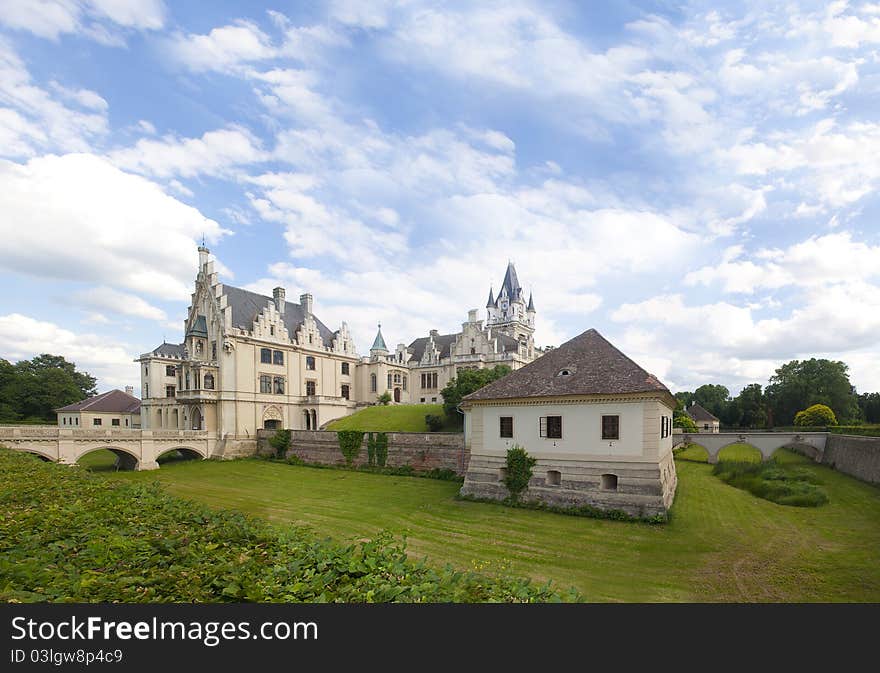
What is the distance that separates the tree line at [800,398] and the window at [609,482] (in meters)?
52.2

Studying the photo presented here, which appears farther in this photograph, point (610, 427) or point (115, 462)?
point (115, 462)

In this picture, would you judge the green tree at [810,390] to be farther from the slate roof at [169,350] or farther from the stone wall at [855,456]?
the slate roof at [169,350]

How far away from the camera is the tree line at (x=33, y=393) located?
69.6 m

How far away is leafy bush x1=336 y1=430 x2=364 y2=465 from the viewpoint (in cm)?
4136

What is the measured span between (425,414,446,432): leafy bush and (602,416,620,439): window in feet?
83.7

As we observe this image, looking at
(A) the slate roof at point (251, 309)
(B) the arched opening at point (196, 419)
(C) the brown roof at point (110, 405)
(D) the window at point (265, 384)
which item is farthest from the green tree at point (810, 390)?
(C) the brown roof at point (110, 405)

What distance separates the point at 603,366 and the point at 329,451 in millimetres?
28649

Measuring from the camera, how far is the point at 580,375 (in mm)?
26719

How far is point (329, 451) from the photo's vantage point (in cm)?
4366

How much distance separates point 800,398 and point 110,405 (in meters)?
117

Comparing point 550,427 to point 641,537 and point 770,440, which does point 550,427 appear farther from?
point 770,440

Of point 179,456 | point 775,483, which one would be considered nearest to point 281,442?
point 179,456

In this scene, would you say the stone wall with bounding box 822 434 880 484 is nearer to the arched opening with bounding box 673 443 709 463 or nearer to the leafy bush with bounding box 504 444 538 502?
the arched opening with bounding box 673 443 709 463

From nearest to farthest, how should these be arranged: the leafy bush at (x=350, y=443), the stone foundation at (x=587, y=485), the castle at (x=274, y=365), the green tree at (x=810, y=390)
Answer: the stone foundation at (x=587, y=485), the leafy bush at (x=350, y=443), the castle at (x=274, y=365), the green tree at (x=810, y=390)
